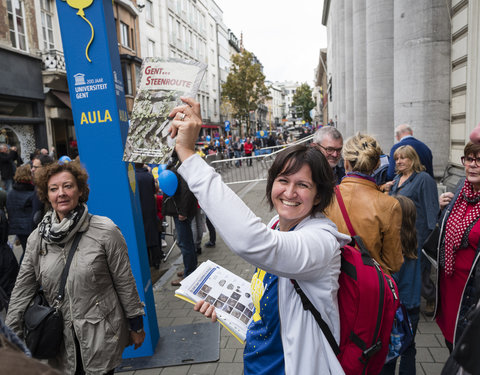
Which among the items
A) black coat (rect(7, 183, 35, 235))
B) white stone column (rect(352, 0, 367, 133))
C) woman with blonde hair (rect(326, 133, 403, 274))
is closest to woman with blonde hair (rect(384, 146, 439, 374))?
woman with blonde hair (rect(326, 133, 403, 274))

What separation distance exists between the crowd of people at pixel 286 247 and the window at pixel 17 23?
15.9 metres

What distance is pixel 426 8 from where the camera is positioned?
679cm

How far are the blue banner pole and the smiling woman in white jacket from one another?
2215 millimetres

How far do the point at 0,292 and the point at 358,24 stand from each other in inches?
525

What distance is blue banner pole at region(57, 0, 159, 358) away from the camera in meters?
3.37

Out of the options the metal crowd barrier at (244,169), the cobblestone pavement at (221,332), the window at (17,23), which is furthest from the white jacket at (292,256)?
the window at (17,23)

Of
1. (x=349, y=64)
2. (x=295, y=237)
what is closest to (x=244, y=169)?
(x=349, y=64)

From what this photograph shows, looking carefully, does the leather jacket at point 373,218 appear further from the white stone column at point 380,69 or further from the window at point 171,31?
the window at point 171,31

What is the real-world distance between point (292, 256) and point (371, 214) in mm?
1521

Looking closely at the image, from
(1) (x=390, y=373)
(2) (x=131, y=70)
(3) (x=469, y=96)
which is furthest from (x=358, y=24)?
(2) (x=131, y=70)

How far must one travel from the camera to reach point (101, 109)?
139 inches

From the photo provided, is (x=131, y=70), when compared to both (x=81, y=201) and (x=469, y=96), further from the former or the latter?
(x=81, y=201)

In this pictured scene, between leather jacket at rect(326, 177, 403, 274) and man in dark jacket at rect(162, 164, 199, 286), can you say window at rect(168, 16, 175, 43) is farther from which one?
leather jacket at rect(326, 177, 403, 274)

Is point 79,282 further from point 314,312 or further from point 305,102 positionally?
point 305,102
